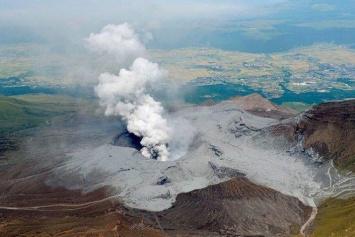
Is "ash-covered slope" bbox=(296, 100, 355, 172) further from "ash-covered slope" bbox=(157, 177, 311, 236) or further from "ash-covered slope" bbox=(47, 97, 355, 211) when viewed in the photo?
"ash-covered slope" bbox=(157, 177, 311, 236)

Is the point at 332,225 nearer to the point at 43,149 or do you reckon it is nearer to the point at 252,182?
the point at 252,182

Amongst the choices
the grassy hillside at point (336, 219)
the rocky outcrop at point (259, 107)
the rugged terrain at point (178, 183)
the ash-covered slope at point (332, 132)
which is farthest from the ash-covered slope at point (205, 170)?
the rocky outcrop at point (259, 107)

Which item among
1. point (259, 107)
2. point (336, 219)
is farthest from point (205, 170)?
point (259, 107)

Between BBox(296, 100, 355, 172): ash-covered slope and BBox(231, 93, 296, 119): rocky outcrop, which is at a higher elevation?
BBox(296, 100, 355, 172): ash-covered slope

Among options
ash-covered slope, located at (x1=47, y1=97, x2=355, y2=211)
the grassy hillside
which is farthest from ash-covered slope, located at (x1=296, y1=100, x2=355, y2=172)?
the grassy hillside

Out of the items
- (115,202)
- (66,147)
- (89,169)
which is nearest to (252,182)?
(115,202)

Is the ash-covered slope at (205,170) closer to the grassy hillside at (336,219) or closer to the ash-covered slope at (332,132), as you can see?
the ash-covered slope at (332,132)

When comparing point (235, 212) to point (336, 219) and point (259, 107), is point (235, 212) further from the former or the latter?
point (259, 107)
